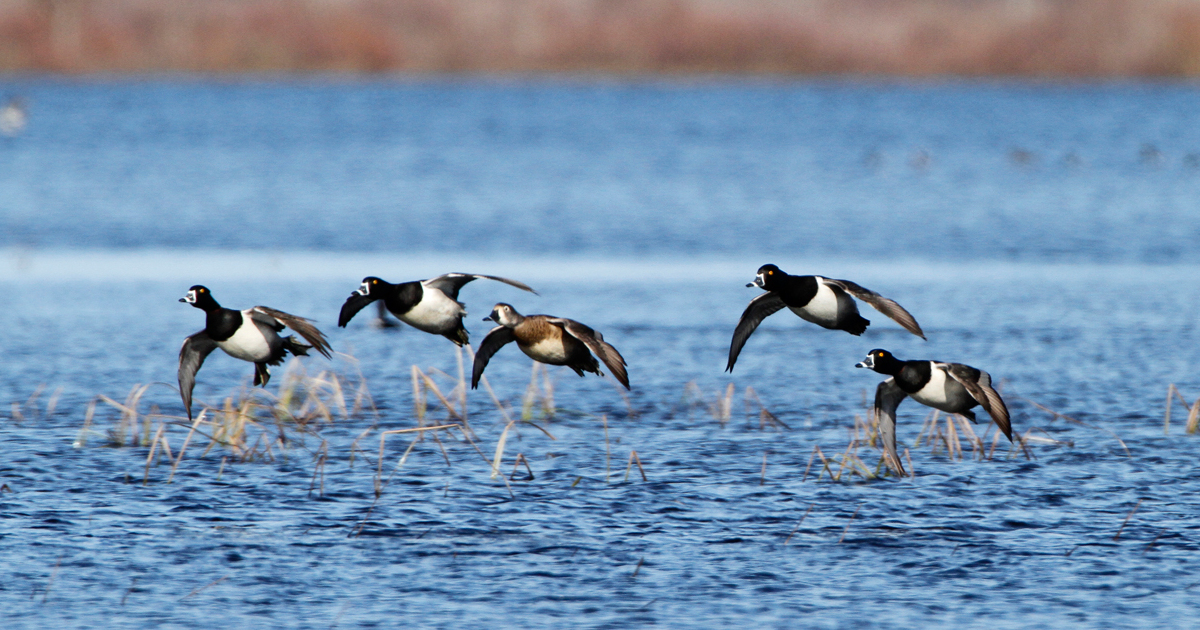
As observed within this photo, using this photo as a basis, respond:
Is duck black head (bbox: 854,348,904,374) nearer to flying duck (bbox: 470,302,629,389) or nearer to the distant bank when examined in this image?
flying duck (bbox: 470,302,629,389)

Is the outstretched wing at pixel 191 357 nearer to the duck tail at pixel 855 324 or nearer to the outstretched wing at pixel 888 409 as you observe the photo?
the duck tail at pixel 855 324

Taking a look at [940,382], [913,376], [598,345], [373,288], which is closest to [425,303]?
[373,288]

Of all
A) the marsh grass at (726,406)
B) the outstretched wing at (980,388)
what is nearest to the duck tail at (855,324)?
the outstretched wing at (980,388)

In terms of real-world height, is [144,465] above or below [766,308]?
below

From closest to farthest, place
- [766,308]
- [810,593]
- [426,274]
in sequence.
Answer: [810,593]
[766,308]
[426,274]

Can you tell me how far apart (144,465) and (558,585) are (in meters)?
5.99

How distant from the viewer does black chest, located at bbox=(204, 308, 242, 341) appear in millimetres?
13984

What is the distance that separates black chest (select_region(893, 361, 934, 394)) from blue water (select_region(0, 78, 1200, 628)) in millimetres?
1290

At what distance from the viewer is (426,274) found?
124ft

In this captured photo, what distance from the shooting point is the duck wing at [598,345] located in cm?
1233

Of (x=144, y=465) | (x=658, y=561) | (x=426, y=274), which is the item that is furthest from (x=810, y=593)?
(x=426, y=274)

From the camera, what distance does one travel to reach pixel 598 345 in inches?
496

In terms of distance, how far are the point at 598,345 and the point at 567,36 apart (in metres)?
157

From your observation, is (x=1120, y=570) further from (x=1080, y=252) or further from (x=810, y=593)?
(x=1080, y=252)
